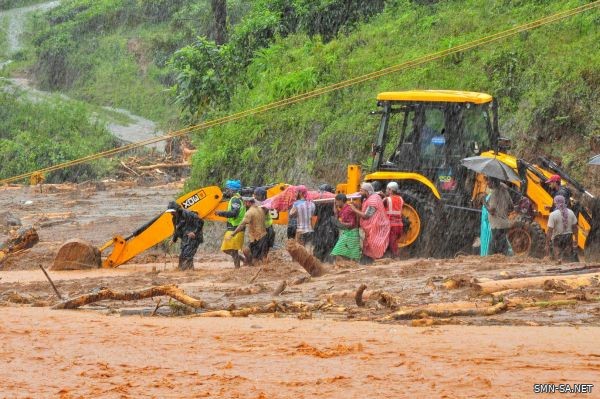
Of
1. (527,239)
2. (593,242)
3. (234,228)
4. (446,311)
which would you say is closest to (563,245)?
(593,242)

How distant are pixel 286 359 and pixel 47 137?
4631 cm

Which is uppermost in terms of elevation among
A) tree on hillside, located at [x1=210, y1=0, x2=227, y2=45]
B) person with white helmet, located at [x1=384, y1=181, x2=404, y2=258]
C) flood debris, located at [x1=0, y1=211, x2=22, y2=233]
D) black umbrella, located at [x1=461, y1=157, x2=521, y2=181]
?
tree on hillside, located at [x1=210, y1=0, x2=227, y2=45]

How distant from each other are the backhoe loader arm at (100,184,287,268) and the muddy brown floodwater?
89.2 inches

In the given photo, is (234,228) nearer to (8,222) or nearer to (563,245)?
(563,245)

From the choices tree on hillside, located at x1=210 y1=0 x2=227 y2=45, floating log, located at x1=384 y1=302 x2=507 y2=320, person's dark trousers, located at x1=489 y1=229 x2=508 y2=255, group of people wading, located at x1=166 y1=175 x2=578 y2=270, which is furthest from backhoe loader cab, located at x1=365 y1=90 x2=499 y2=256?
tree on hillside, located at x1=210 y1=0 x2=227 y2=45

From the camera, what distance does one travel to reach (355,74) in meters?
29.5

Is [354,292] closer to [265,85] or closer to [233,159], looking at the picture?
[233,159]

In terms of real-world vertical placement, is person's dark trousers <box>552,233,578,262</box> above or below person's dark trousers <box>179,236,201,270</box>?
above

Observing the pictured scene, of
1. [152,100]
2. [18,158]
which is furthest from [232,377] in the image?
[152,100]

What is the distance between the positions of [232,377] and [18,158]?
142 ft

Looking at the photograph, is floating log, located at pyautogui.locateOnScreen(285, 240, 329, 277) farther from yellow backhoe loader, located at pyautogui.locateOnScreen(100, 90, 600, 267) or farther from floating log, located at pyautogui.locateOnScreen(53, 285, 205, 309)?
yellow backhoe loader, located at pyautogui.locateOnScreen(100, 90, 600, 267)

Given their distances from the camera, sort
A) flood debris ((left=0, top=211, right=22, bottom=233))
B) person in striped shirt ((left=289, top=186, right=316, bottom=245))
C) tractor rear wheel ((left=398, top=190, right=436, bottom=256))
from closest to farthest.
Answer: tractor rear wheel ((left=398, top=190, right=436, bottom=256)), person in striped shirt ((left=289, top=186, right=316, bottom=245)), flood debris ((left=0, top=211, right=22, bottom=233))

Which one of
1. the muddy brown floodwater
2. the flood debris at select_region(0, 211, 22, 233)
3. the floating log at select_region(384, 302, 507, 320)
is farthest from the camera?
the flood debris at select_region(0, 211, 22, 233)

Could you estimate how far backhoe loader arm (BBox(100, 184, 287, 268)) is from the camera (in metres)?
20.8
